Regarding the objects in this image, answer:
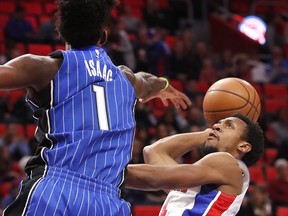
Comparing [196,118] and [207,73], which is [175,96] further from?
[207,73]

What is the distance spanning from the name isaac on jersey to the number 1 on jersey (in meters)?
0.06

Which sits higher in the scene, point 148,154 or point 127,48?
point 148,154

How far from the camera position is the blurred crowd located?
9.59 m

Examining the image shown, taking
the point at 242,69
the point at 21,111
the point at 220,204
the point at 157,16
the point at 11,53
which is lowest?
the point at 242,69

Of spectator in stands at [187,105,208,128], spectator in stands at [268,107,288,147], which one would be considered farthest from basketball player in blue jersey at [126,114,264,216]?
spectator in stands at [268,107,288,147]

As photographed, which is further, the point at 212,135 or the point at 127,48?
the point at 127,48

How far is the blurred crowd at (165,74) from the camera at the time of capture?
31.5 feet

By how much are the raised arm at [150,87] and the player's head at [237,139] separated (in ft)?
1.36

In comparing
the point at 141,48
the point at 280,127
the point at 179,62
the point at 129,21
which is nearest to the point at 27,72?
the point at 141,48

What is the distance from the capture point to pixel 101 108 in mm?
3314

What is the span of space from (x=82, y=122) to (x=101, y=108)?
0.12 metres

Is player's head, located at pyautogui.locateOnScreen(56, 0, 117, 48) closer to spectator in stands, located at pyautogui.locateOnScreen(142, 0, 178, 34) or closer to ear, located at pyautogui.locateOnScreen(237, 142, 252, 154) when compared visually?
ear, located at pyautogui.locateOnScreen(237, 142, 252, 154)

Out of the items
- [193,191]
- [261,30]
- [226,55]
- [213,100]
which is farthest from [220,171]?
[261,30]

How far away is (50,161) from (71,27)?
618mm
